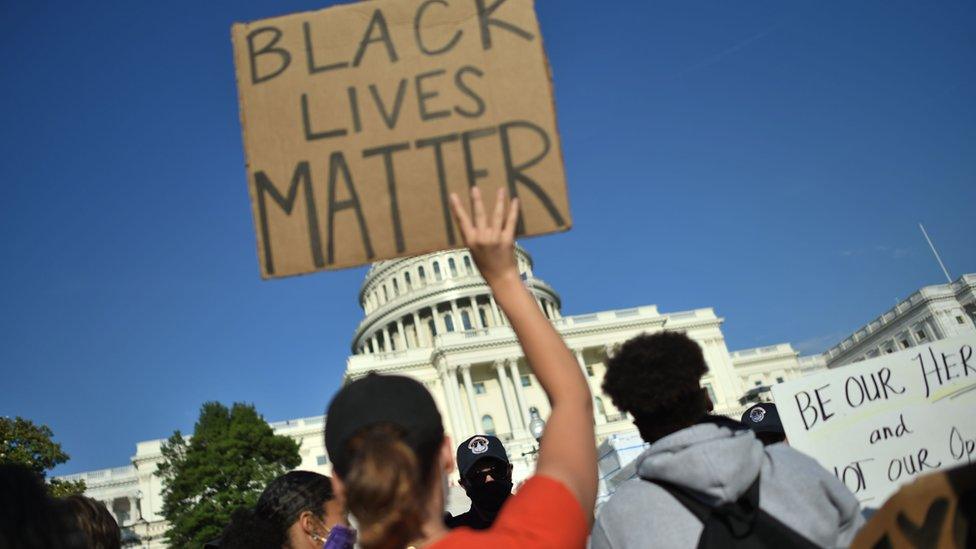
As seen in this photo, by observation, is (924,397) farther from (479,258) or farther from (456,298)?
(456,298)

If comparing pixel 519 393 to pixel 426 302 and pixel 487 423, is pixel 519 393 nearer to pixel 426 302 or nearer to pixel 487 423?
pixel 487 423

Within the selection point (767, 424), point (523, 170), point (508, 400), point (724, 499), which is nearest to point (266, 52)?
point (523, 170)

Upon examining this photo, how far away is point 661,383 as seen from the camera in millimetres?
2604

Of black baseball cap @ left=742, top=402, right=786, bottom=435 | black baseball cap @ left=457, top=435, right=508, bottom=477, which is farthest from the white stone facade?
black baseball cap @ left=457, top=435, right=508, bottom=477

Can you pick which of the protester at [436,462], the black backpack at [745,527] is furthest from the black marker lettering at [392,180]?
the black backpack at [745,527]

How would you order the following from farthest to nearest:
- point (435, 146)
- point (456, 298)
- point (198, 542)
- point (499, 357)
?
point (456, 298) < point (499, 357) < point (198, 542) < point (435, 146)

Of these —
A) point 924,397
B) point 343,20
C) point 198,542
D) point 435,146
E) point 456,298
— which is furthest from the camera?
point 456,298

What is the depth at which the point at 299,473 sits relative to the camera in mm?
3602

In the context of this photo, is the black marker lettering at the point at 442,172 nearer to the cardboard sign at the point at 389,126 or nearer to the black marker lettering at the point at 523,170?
the cardboard sign at the point at 389,126

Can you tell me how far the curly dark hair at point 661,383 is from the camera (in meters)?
2.58

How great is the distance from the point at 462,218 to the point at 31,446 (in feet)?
85.7

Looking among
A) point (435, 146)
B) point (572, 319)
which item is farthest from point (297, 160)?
point (572, 319)

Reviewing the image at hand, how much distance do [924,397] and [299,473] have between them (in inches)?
149

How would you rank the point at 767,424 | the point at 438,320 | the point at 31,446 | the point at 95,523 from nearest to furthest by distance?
the point at 95,523 < the point at 767,424 < the point at 31,446 < the point at 438,320
